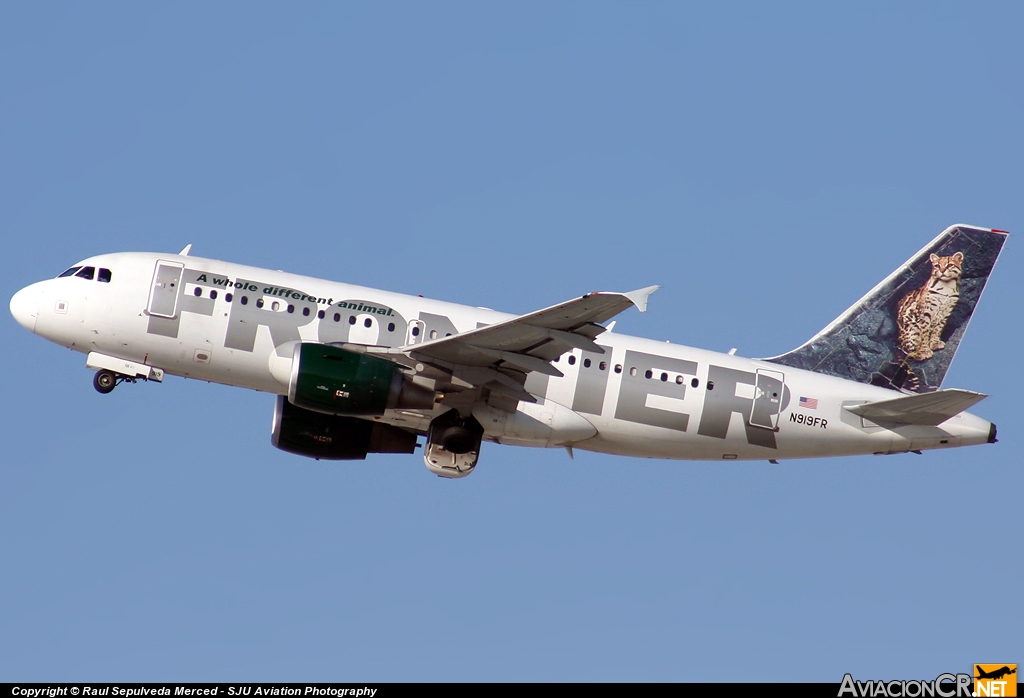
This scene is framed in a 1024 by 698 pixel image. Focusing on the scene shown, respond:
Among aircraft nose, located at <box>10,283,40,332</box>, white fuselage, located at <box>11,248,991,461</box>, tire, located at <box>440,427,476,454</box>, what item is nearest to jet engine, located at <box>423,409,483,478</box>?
tire, located at <box>440,427,476,454</box>

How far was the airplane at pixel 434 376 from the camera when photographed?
36.6m

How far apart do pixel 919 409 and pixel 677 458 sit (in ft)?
23.8

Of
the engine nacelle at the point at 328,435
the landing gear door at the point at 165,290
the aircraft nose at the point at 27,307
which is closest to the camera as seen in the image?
the landing gear door at the point at 165,290

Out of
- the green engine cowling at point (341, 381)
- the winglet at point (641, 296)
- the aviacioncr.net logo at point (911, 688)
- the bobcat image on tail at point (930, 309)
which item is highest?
the bobcat image on tail at point (930, 309)

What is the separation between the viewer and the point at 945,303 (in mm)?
42656

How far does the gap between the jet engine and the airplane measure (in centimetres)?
4

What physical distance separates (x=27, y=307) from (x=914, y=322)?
27.5 m

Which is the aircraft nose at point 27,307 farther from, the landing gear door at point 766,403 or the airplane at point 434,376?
the landing gear door at point 766,403

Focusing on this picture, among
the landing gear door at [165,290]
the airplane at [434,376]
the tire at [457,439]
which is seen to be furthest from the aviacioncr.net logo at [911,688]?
the landing gear door at [165,290]

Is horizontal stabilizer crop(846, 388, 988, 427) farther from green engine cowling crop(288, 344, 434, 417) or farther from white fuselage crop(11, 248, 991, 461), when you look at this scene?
green engine cowling crop(288, 344, 434, 417)

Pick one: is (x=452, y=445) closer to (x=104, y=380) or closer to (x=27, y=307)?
(x=104, y=380)

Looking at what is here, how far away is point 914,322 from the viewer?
42469 mm

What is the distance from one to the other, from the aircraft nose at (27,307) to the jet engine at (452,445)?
1211cm

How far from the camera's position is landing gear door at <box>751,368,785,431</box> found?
129ft
